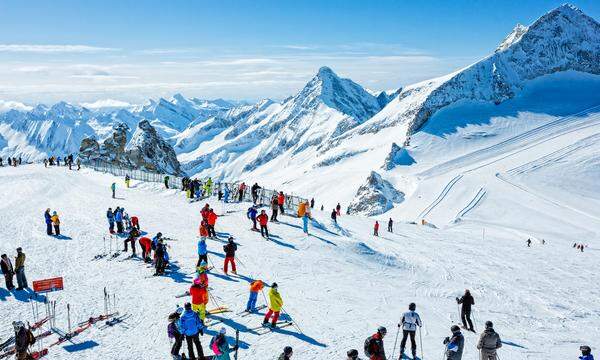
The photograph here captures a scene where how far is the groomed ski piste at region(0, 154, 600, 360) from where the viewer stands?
14.2 meters

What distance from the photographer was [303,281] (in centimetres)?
1975

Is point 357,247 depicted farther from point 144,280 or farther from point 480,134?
point 480,134

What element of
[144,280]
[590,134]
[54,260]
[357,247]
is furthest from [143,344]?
[590,134]

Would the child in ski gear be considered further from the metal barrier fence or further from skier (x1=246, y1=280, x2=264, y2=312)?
skier (x1=246, y1=280, x2=264, y2=312)

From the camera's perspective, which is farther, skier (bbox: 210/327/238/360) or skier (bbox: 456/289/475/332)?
skier (bbox: 456/289/475/332)

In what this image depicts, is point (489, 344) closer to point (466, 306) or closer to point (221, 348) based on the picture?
point (466, 306)

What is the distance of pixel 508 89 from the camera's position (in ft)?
512

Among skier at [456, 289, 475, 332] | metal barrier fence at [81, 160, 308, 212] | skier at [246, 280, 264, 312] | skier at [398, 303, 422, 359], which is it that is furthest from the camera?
metal barrier fence at [81, 160, 308, 212]

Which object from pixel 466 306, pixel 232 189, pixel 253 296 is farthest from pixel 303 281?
pixel 232 189

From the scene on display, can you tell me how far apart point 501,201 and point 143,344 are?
249ft

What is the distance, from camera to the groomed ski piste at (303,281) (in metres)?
14.2

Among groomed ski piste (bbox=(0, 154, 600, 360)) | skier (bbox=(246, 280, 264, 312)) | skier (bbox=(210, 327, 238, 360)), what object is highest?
skier (bbox=(210, 327, 238, 360))

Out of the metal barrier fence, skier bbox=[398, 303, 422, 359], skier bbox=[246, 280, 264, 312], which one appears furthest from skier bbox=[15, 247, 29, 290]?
the metal barrier fence

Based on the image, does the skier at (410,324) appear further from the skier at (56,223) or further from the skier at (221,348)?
the skier at (56,223)
